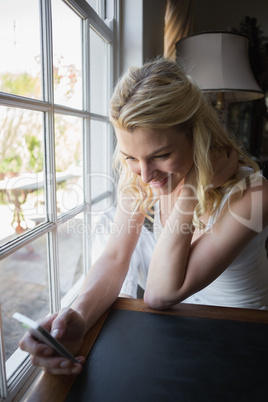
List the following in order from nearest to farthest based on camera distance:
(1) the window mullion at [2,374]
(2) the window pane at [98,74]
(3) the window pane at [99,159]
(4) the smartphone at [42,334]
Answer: (4) the smartphone at [42,334] < (1) the window mullion at [2,374] < (2) the window pane at [98,74] < (3) the window pane at [99,159]

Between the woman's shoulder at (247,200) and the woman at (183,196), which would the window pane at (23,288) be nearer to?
the woman at (183,196)

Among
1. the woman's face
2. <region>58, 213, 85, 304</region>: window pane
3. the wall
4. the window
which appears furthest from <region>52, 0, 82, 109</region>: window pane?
the wall

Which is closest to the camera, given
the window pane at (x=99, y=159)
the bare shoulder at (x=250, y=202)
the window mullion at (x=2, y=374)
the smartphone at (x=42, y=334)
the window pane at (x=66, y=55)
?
the smartphone at (x=42, y=334)

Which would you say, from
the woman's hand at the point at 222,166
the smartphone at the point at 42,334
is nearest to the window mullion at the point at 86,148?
the woman's hand at the point at 222,166

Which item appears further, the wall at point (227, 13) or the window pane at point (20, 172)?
the wall at point (227, 13)

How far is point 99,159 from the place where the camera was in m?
1.63

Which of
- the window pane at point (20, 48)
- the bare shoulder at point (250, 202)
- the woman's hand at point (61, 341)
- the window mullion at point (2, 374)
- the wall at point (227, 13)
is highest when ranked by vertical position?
the wall at point (227, 13)

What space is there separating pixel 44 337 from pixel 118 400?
0.16 m

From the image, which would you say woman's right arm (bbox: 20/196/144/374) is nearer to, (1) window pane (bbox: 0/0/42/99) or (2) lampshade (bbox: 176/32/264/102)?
(1) window pane (bbox: 0/0/42/99)

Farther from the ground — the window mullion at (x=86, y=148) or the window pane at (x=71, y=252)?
the window mullion at (x=86, y=148)

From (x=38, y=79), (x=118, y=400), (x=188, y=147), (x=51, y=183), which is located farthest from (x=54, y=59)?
(x=118, y=400)

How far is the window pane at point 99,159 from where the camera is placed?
5.16 feet

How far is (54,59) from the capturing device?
1118 mm

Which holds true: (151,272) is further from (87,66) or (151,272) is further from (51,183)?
(87,66)
